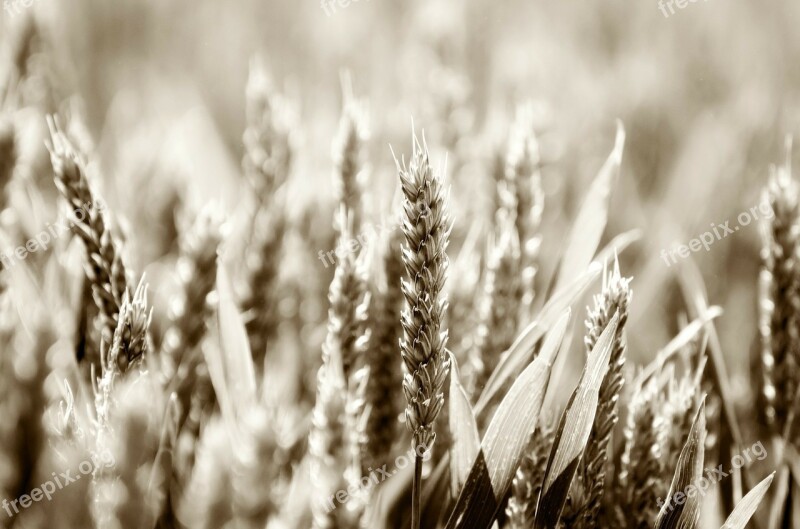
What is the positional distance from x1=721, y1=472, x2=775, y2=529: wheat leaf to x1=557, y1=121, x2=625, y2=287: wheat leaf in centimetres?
28

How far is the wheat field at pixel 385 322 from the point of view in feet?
1.77

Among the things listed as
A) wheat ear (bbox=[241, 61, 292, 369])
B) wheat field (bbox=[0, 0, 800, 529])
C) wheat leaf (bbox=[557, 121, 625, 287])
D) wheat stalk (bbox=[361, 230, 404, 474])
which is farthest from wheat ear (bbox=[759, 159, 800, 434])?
wheat ear (bbox=[241, 61, 292, 369])

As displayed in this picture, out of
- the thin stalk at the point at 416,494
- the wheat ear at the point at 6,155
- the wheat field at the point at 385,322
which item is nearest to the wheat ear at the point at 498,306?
the wheat field at the point at 385,322

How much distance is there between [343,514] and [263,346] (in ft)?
1.40

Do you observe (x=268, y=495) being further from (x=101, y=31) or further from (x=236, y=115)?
(x=101, y=31)

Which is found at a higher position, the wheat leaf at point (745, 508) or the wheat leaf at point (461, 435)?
the wheat leaf at point (461, 435)

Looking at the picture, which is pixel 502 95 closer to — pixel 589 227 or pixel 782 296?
pixel 589 227

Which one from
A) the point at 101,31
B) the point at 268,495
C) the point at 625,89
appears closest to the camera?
the point at 268,495

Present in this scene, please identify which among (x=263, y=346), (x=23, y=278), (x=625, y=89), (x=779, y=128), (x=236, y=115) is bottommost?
(x=263, y=346)

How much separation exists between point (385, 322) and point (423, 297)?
28 centimetres

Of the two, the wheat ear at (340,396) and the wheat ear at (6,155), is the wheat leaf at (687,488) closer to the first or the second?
the wheat ear at (340,396)

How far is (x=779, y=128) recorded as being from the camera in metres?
1.74

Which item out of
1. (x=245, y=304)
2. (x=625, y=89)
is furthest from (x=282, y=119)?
(x=625, y=89)

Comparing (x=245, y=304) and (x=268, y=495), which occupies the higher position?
(x=245, y=304)
